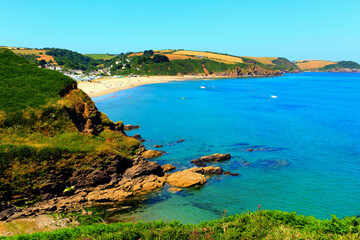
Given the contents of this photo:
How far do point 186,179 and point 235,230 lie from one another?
14.1m

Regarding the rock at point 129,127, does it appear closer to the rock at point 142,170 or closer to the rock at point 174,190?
the rock at point 142,170

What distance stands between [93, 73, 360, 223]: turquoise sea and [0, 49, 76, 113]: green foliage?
1915 centimetres

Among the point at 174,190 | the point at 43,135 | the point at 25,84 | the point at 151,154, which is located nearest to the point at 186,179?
the point at 174,190

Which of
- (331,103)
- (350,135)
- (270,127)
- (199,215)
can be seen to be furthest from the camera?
(331,103)

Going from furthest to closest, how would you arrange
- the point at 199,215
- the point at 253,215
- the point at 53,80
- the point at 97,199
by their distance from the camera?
1. the point at 53,80
2. the point at 97,199
3. the point at 199,215
4. the point at 253,215

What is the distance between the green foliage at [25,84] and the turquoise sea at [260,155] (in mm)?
19151

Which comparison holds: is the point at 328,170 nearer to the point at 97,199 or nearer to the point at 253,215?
the point at 253,215

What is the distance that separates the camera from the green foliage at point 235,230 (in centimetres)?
1688

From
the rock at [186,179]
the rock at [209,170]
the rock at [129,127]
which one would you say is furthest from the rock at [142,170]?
the rock at [129,127]

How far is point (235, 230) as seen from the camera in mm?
18047

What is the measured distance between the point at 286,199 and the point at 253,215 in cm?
1156

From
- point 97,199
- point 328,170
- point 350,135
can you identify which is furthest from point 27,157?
point 350,135

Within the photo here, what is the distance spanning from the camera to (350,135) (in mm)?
55781

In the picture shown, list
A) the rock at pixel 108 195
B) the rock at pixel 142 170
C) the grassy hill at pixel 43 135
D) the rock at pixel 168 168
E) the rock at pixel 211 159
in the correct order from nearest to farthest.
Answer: the grassy hill at pixel 43 135, the rock at pixel 108 195, the rock at pixel 142 170, the rock at pixel 168 168, the rock at pixel 211 159
